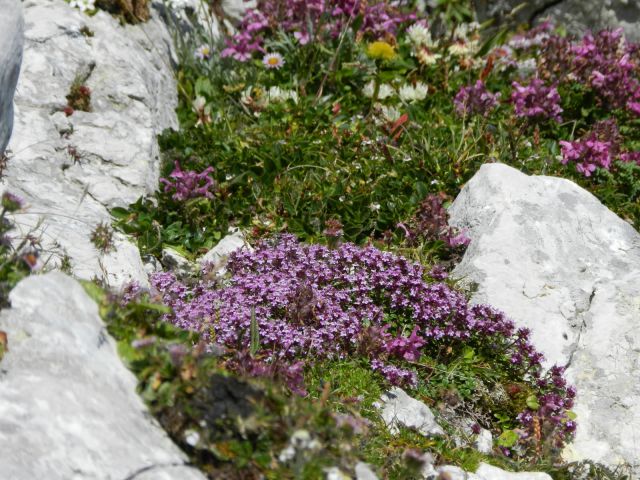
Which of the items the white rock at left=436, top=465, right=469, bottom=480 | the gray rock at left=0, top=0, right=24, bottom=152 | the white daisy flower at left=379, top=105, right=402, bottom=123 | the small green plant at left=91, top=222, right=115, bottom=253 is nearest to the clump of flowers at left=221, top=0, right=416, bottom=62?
the white daisy flower at left=379, top=105, right=402, bottom=123

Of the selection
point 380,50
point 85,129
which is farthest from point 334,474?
point 380,50

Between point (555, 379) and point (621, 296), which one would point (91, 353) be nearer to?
point (555, 379)

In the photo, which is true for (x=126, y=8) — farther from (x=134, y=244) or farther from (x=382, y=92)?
(x=134, y=244)

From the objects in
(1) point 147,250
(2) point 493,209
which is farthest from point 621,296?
(1) point 147,250

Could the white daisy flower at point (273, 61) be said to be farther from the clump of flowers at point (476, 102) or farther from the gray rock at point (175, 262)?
the gray rock at point (175, 262)

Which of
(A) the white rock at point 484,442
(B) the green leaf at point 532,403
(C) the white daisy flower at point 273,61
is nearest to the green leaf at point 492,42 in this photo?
(C) the white daisy flower at point 273,61

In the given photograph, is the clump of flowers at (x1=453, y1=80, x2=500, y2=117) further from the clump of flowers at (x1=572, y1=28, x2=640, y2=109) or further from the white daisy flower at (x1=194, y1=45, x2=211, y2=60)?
the white daisy flower at (x1=194, y1=45, x2=211, y2=60)
